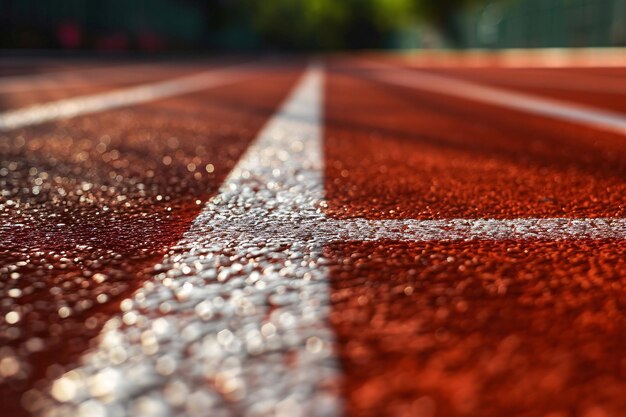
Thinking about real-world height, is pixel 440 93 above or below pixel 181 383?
below

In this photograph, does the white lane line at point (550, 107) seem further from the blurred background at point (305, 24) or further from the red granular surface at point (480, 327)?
the blurred background at point (305, 24)

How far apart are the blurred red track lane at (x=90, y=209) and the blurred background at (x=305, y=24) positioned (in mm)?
22650

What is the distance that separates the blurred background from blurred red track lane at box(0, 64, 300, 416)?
892 inches

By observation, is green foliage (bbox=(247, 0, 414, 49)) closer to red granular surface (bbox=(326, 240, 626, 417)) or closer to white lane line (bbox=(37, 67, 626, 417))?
white lane line (bbox=(37, 67, 626, 417))

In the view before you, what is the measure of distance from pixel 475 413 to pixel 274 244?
2.57 ft

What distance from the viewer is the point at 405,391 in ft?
2.88

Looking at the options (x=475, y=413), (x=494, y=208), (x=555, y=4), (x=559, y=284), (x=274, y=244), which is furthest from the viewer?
(x=555, y=4)

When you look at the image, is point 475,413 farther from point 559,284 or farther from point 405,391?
point 559,284

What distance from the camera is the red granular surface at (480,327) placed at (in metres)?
0.87

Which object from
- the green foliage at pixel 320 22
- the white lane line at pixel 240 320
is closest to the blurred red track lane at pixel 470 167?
the white lane line at pixel 240 320

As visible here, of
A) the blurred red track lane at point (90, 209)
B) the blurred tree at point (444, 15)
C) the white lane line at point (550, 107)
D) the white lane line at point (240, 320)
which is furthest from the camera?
the blurred tree at point (444, 15)

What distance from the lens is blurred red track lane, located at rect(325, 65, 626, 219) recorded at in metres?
2.02

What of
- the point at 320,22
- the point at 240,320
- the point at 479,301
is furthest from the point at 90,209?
the point at 320,22

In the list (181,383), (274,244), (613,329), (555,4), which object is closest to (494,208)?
(274,244)
